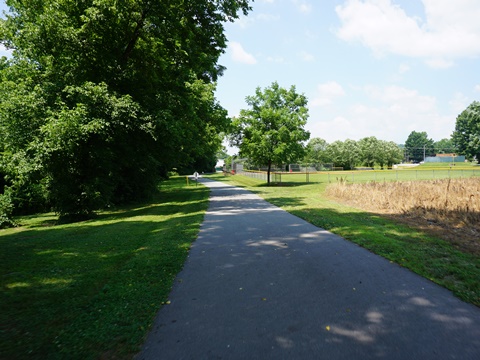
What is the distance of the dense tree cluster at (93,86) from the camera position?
11.7 m

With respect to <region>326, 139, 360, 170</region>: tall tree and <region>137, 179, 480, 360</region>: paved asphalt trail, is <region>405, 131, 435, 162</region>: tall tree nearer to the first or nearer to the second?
<region>326, 139, 360, 170</region>: tall tree

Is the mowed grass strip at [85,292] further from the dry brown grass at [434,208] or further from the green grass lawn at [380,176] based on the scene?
the green grass lawn at [380,176]

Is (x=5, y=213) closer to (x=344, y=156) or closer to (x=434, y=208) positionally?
(x=434, y=208)

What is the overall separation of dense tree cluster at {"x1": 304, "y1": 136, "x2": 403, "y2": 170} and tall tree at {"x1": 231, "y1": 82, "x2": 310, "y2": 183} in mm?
45638

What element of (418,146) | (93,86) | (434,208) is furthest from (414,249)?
(418,146)

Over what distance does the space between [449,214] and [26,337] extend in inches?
462

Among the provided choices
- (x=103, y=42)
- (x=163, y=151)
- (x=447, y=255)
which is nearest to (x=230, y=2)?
(x=103, y=42)

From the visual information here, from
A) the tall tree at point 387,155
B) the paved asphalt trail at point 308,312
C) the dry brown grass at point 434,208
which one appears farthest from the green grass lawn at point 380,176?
the tall tree at point 387,155

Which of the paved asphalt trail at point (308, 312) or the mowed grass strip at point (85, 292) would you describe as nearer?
the paved asphalt trail at point (308, 312)

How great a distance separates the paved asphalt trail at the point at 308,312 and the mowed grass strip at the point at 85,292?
0.37 meters

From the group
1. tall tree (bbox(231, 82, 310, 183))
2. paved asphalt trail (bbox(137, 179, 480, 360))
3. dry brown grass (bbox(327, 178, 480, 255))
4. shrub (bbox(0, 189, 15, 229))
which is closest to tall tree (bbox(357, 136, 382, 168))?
tall tree (bbox(231, 82, 310, 183))

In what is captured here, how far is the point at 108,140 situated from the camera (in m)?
12.8

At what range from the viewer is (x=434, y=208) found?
11.1 m

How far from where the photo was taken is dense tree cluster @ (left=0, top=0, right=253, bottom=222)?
1170cm
